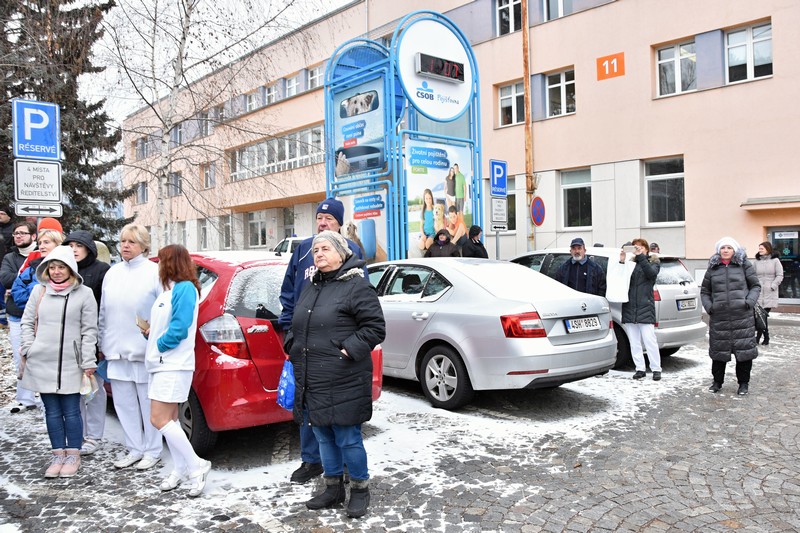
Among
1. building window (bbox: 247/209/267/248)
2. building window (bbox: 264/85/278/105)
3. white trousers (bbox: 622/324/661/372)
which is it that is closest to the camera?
white trousers (bbox: 622/324/661/372)

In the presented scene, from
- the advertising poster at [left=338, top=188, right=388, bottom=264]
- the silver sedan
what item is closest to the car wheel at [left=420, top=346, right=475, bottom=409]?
the silver sedan

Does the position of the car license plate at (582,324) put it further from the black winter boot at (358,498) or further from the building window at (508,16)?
the building window at (508,16)

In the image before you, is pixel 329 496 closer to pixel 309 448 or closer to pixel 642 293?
pixel 309 448

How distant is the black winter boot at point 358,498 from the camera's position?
3.74 metres

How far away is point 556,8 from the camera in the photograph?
67.8ft

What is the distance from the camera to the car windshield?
4715 mm

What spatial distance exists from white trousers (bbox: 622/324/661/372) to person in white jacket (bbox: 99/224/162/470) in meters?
5.59

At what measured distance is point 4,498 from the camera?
4.06 metres

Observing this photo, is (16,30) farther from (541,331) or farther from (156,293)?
(541,331)

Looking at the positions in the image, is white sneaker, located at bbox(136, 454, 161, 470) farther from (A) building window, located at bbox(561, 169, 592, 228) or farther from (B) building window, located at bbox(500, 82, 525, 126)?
(B) building window, located at bbox(500, 82, 525, 126)

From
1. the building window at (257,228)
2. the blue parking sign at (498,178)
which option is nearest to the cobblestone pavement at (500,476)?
the blue parking sign at (498,178)

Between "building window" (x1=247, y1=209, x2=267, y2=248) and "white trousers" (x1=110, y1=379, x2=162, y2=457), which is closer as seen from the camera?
"white trousers" (x1=110, y1=379, x2=162, y2=457)

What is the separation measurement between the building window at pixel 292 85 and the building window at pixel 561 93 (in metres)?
13.7

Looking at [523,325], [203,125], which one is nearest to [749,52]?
[203,125]
